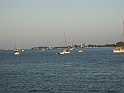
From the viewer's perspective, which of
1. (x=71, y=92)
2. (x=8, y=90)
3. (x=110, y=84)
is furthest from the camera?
(x=110, y=84)

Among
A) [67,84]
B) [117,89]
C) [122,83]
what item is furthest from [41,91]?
[122,83]

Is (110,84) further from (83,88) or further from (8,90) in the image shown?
(8,90)

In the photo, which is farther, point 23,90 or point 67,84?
point 67,84

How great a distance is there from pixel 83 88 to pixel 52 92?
3978mm

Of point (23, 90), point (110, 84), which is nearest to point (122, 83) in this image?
point (110, 84)

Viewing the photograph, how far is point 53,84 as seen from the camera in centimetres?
3719

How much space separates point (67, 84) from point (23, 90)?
6.17 meters

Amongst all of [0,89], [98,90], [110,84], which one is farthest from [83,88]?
[0,89]

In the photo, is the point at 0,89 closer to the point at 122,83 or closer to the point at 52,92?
the point at 52,92

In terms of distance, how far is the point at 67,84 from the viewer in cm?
3681

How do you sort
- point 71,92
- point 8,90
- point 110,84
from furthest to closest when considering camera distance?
point 110,84
point 8,90
point 71,92

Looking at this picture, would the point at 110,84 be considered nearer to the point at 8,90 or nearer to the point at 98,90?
the point at 98,90

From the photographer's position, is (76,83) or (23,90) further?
(76,83)

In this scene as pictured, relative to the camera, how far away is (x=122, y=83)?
1439 inches
